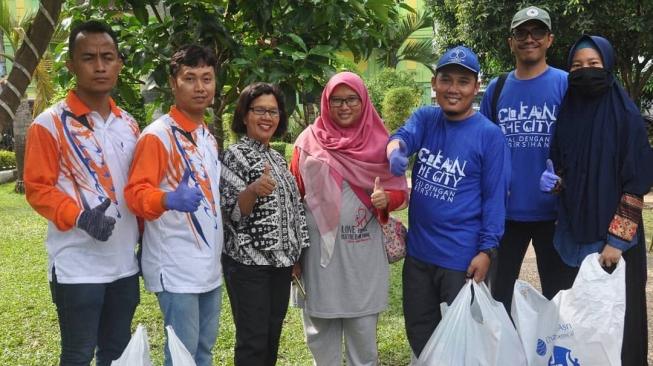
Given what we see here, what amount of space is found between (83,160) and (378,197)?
3.84 feet

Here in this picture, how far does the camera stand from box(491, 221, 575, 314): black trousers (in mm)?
2775

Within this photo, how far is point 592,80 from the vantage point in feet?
8.12

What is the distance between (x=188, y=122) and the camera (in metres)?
2.34

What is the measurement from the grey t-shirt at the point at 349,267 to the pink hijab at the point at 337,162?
0.14 feet

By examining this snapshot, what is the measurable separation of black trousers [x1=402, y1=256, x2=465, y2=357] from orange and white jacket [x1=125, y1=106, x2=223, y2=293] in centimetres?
89

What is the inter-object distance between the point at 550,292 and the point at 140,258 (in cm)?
188

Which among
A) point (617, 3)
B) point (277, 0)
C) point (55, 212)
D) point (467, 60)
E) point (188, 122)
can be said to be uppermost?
point (617, 3)

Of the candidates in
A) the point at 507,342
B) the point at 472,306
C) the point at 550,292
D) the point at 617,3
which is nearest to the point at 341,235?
the point at 472,306

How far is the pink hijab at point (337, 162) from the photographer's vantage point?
265 centimetres

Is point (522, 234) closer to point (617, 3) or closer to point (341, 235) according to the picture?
point (341, 235)

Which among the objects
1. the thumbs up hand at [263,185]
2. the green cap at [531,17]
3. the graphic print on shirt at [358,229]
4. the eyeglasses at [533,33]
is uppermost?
the green cap at [531,17]

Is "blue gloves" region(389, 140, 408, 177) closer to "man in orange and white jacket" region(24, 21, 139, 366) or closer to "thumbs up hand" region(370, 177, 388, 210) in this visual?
"thumbs up hand" region(370, 177, 388, 210)

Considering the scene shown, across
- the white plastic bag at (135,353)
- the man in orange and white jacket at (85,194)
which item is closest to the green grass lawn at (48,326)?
the man in orange and white jacket at (85,194)

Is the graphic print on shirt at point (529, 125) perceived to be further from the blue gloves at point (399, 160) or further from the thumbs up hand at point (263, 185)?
the thumbs up hand at point (263, 185)
